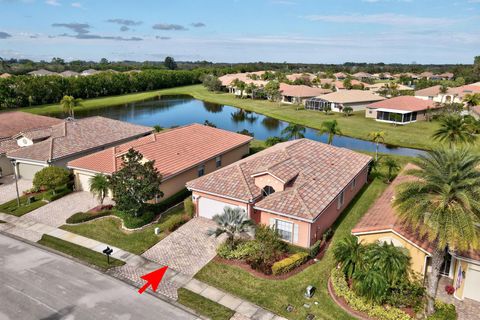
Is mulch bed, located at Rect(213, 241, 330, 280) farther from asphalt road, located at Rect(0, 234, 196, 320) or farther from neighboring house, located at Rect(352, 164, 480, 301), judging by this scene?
asphalt road, located at Rect(0, 234, 196, 320)

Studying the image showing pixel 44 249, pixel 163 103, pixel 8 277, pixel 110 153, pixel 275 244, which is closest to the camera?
pixel 8 277

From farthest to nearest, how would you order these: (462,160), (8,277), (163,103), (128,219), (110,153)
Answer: (163,103), (110,153), (128,219), (8,277), (462,160)

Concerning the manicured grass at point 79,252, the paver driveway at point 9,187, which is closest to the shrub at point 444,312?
the manicured grass at point 79,252

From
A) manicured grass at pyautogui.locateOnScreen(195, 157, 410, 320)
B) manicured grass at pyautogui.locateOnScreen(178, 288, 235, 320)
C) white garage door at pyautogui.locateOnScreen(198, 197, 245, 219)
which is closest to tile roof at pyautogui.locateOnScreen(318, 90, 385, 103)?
white garage door at pyautogui.locateOnScreen(198, 197, 245, 219)

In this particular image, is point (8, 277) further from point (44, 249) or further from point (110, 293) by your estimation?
point (110, 293)

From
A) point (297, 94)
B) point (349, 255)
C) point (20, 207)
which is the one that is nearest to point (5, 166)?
point (20, 207)

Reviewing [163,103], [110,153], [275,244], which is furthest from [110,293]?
[163,103]

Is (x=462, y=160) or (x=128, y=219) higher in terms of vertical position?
(x=462, y=160)
